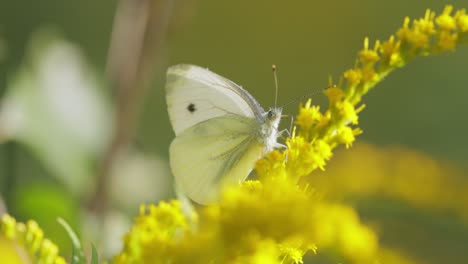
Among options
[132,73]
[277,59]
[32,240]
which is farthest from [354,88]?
[277,59]

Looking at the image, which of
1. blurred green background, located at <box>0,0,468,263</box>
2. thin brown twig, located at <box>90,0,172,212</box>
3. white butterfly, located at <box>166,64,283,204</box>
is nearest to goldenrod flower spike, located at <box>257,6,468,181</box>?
white butterfly, located at <box>166,64,283,204</box>

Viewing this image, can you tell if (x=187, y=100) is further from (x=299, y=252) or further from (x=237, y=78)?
(x=237, y=78)

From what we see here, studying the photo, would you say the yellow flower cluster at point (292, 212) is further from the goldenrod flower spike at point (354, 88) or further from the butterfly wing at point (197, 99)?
the butterfly wing at point (197, 99)

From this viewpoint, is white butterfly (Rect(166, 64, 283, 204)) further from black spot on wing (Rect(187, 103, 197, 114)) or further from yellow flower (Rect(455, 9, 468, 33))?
yellow flower (Rect(455, 9, 468, 33))

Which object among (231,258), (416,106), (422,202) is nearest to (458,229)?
(422,202)

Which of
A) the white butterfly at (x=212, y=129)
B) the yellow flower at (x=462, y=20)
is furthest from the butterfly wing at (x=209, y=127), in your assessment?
the yellow flower at (x=462, y=20)
